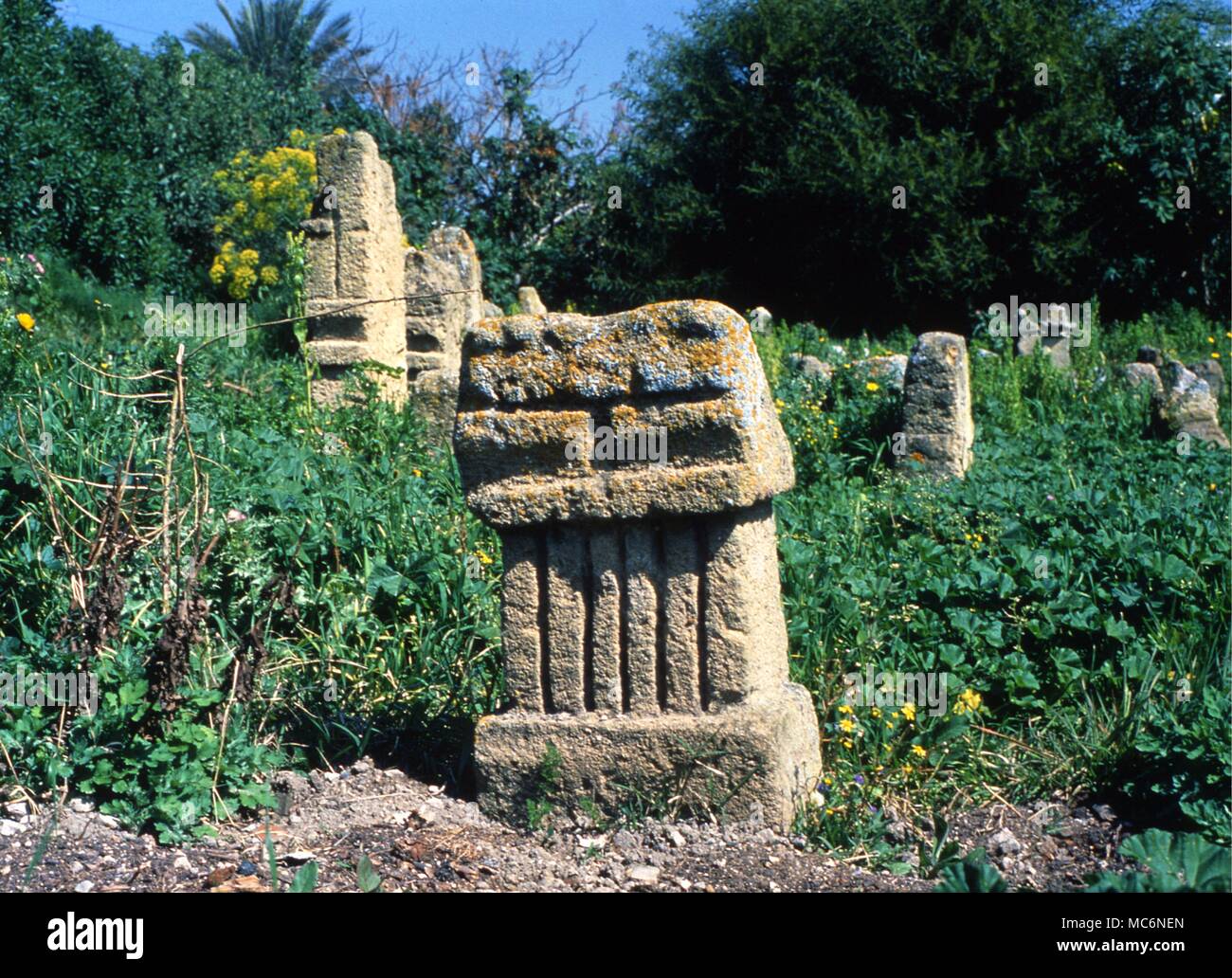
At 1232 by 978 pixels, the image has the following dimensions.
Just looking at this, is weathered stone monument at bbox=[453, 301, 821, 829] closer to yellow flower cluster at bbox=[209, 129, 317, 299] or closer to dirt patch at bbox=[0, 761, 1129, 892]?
dirt patch at bbox=[0, 761, 1129, 892]

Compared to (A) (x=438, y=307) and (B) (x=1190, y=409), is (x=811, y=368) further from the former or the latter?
(A) (x=438, y=307)

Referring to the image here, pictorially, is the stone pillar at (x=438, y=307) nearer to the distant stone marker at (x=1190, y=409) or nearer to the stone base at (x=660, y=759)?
the stone base at (x=660, y=759)

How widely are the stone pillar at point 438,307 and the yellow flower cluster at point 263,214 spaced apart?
3.82 m

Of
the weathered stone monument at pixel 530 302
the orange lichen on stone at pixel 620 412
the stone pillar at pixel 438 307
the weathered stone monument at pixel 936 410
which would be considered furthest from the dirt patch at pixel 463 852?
the weathered stone monument at pixel 530 302

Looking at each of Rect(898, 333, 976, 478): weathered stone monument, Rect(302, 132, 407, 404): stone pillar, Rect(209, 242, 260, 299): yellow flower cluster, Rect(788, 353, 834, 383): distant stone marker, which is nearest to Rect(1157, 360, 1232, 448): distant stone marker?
Rect(898, 333, 976, 478): weathered stone monument

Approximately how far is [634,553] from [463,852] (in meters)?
0.89

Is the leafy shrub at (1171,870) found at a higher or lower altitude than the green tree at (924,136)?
lower

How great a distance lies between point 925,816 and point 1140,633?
4.28 ft

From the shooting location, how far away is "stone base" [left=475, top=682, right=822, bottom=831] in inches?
136

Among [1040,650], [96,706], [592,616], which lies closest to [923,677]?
[1040,650]

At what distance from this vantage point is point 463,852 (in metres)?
3.37

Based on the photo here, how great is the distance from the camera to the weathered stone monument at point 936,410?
23.7 feet

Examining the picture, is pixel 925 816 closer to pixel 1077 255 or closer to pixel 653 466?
pixel 653 466

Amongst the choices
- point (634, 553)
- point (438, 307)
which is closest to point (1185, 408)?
point (438, 307)
